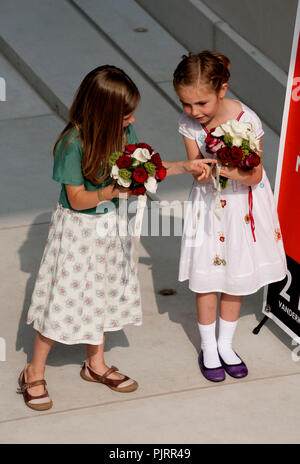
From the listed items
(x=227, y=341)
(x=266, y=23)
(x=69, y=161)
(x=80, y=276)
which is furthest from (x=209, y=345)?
(x=266, y=23)

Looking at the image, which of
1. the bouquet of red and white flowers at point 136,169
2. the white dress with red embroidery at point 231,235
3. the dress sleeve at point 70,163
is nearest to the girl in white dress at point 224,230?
the white dress with red embroidery at point 231,235

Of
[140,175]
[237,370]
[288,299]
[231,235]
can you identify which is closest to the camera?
[140,175]

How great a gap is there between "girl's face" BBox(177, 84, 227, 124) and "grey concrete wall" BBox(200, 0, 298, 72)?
3.26 metres

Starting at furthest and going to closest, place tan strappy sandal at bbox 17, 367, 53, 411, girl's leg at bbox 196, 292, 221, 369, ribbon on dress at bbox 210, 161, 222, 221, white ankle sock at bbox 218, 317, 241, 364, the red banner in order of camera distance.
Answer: white ankle sock at bbox 218, 317, 241, 364 < girl's leg at bbox 196, 292, 221, 369 < the red banner < tan strappy sandal at bbox 17, 367, 53, 411 < ribbon on dress at bbox 210, 161, 222, 221

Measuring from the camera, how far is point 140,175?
13.3ft

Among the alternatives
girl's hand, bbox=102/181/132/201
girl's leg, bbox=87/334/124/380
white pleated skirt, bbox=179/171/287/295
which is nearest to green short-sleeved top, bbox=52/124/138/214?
girl's hand, bbox=102/181/132/201

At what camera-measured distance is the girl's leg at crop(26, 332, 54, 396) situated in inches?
183

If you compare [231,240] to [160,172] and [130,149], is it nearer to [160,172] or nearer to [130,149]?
[160,172]

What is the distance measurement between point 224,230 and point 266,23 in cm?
373

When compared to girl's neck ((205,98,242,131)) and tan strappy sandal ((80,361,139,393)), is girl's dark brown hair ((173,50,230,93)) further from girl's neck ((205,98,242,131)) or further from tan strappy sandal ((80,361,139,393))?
tan strappy sandal ((80,361,139,393))

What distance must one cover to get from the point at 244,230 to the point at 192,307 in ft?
3.76

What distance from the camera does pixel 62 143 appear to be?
4246 mm

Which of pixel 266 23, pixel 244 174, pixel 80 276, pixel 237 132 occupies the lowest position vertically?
pixel 80 276

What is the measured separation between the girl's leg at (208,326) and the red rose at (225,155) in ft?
2.85
